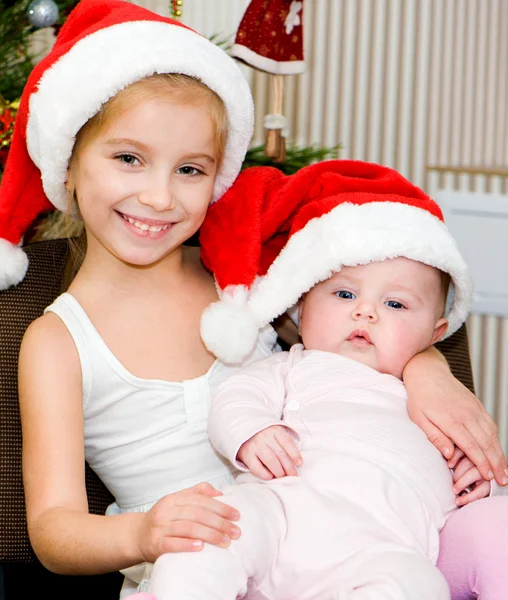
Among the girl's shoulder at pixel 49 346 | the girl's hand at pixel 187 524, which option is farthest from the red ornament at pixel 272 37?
the girl's hand at pixel 187 524

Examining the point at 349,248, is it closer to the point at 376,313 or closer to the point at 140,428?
the point at 376,313

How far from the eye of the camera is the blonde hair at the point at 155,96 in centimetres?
113

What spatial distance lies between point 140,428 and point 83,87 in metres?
0.49

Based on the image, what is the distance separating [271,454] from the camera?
1043 mm

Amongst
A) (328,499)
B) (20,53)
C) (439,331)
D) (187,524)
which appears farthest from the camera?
(20,53)

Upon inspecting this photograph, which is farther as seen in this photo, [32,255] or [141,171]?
[32,255]

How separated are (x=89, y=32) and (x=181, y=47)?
14cm

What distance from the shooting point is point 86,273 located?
1288mm

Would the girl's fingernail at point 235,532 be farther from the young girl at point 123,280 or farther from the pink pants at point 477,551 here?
the pink pants at point 477,551

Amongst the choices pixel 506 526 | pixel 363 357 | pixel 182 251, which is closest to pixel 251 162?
pixel 182 251

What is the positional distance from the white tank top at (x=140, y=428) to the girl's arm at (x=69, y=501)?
1.6 inches

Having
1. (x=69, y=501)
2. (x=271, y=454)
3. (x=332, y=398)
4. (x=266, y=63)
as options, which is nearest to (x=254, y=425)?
(x=271, y=454)

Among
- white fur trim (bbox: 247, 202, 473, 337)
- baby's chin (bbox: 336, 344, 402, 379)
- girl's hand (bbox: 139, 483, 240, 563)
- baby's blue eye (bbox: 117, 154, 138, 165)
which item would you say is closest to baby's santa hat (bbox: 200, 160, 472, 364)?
white fur trim (bbox: 247, 202, 473, 337)

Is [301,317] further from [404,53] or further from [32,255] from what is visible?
[404,53]
